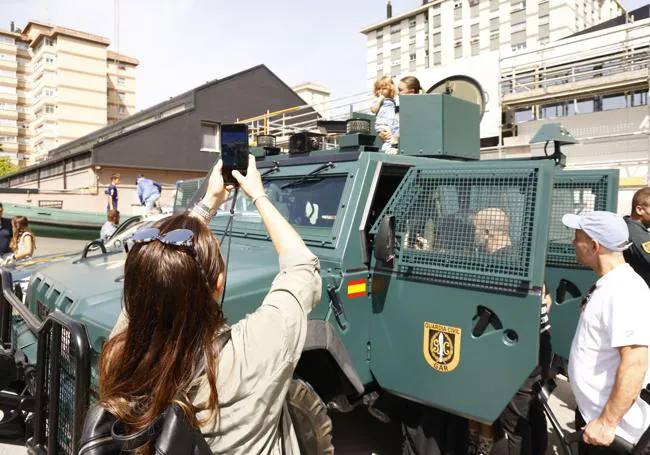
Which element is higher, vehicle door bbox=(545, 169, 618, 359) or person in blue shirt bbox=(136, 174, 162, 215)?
person in blue shirt bbox=(136, 174, 162, 215)

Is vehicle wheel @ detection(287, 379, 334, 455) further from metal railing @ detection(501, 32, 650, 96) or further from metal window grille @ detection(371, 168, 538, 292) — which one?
metal railing @ detection(501, 32, 650, 96)

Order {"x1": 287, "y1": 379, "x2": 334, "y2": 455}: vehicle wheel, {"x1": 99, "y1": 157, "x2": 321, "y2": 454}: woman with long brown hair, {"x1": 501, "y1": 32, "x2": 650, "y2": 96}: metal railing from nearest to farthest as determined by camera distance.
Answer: {"x1": 99, "y1": 157, "x2": 321, "y2": 454}: woman with long brown hair → {"x1": 287, "y1": 379, "x2": 334, "y2": 455}: vehicle wheel → {"x1": 501, "y1": 32, "x2": 650, "y2": 96}: metal railing

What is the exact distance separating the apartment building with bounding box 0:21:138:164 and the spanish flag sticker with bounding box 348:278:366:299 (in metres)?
63.4

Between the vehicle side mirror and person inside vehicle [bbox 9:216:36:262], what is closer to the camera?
the vehicle side mirror

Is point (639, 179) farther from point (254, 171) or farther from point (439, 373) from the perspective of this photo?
point (254, 171)

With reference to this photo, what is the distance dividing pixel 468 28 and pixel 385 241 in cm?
6847

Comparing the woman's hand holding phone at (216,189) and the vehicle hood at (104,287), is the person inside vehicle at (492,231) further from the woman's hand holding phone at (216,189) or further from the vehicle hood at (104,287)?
the woman's hand holding phone at (216,189)

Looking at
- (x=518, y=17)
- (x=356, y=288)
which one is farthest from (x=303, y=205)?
(x=518, y=17)

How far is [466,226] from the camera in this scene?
3.01 metres

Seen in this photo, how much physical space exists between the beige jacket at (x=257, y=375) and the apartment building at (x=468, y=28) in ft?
186

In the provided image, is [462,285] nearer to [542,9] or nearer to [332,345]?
[332,345]

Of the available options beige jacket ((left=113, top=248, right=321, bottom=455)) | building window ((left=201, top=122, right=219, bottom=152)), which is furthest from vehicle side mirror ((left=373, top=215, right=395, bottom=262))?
beige jacket ((left=113, top=248, right=321, bottom=455))

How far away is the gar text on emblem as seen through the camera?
9.58 ft

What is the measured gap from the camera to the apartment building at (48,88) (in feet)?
201
